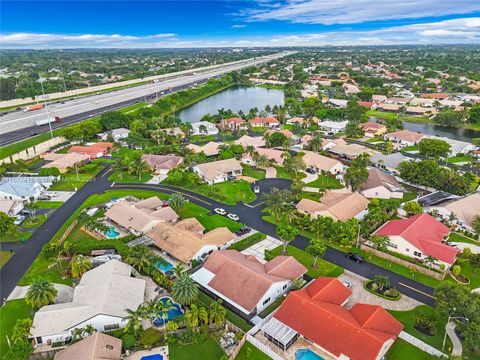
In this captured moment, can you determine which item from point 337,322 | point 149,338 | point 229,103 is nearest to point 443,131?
point 229,103

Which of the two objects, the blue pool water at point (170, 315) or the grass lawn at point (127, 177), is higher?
the grass lawn at point (127, 177)

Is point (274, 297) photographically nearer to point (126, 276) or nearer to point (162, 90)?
point (126, 276)

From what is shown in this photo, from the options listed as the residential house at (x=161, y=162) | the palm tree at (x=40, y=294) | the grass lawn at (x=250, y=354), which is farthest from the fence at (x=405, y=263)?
the residential house at (x=161, y=162)

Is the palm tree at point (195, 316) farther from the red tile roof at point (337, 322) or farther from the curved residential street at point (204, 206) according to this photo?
the curved residential street at point (204, 206)

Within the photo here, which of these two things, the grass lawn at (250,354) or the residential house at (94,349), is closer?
the residential house at (94,349)

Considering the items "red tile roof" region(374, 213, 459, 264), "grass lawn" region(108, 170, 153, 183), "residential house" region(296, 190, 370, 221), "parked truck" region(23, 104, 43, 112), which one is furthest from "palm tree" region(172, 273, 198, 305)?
"parked truck" region(23, 104, 43, 112)

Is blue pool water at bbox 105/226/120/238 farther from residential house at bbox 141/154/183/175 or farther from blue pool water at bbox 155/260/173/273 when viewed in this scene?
residential house at bbox 141/154/183/175

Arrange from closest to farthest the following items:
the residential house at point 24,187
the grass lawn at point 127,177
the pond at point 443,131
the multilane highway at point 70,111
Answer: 1. the residential house at point 24,187
2. the grass lawn at point 127,177
3. the multilane highway at point 70,111
4. the pond at point 443,131

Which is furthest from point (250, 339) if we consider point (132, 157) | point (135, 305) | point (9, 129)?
point (9, 129)
